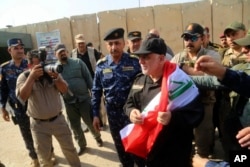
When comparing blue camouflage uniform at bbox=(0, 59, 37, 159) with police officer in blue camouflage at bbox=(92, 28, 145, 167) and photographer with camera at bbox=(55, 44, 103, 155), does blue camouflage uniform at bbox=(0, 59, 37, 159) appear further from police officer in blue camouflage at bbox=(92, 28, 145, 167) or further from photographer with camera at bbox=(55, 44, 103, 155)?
police officer in blue camouflage at bbox=(92, 28, 145, 167)

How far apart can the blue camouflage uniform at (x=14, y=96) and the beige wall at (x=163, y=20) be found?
5192 mm

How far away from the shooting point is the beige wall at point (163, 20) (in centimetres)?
817

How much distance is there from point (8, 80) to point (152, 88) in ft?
9.30

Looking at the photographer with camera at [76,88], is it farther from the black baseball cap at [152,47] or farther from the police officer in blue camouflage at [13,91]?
the black baseball cap at [152,47]

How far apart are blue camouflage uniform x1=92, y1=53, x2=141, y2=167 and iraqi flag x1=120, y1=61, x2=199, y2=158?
3.08ft

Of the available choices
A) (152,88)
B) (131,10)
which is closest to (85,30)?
(131,10)

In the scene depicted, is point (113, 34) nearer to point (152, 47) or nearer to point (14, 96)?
point (152, 47)

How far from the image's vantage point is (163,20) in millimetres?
8680

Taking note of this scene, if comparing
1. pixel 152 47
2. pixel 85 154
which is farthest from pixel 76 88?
pixel 152 47

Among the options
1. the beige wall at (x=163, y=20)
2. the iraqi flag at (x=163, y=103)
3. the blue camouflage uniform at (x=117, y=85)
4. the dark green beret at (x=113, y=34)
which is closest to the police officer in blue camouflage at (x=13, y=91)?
the blue camouflage uniform at (x=117, y=85)

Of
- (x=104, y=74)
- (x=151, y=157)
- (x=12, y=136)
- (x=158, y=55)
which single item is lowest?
(x=12, y=136)

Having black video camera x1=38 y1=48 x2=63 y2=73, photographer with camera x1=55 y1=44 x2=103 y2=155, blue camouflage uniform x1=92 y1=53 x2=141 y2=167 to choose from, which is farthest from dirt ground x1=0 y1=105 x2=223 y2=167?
black video camera x1=38 y1=48 x2=63 y2=73

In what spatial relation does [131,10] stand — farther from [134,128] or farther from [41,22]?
[134,128]

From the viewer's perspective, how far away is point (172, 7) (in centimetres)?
857
